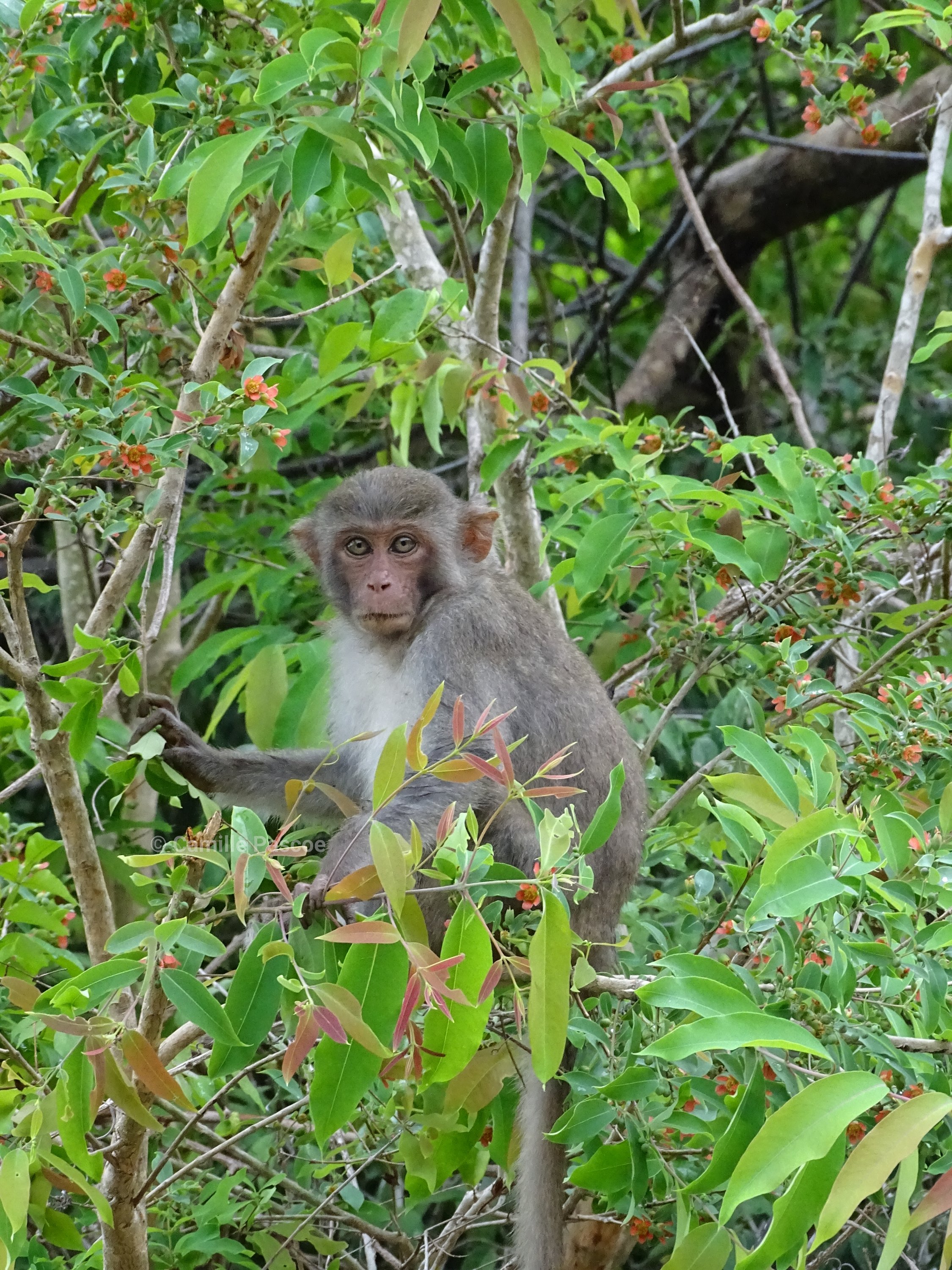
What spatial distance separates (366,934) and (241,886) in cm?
23

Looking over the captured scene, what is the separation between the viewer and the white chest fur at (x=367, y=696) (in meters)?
4.18

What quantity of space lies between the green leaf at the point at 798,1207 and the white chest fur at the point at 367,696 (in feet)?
7.35

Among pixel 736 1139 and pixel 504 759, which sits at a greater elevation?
pixel 504 759

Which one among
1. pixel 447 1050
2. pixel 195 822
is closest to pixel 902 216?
pixel 195 822

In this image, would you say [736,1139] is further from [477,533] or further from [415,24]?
[477,533]

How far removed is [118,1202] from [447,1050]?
3.51 feet

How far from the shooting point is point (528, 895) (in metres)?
2.61

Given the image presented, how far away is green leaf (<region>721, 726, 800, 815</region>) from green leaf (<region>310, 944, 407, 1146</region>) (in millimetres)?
739

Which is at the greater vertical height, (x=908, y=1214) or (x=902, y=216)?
(x=902, y=216)

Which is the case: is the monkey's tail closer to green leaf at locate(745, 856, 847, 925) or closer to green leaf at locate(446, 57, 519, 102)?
green leaf at locate(745, 856, 847, 925)

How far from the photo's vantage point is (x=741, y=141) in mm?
8750

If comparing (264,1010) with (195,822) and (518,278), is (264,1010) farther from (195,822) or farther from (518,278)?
(518,278)

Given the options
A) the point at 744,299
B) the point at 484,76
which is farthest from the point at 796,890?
the point at 744,299

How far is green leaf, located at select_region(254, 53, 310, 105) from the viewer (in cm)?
263
